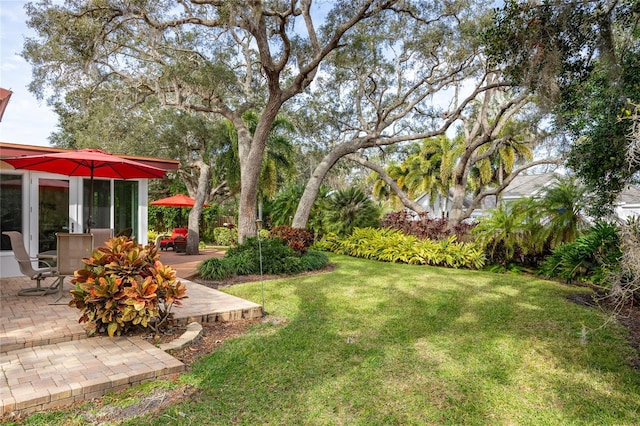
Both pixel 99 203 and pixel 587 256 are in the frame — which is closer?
pixel 587 256

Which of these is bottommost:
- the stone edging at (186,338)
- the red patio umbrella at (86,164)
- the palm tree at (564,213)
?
the stone edging at (186,338)

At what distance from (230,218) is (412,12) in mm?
12926

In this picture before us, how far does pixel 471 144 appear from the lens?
12125 mm

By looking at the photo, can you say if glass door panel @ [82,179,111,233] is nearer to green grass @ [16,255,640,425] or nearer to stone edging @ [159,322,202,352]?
green grass @ [16,255,640,425]

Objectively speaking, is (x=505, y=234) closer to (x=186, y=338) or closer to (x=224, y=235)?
(x=186, y=338)

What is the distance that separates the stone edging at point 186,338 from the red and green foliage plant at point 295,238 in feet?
17.3

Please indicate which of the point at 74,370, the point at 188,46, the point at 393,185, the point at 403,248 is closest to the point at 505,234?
the point at 403,248

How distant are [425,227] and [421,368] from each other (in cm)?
923

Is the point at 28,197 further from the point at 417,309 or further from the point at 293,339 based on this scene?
the point at 417,309

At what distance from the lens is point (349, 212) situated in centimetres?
1402

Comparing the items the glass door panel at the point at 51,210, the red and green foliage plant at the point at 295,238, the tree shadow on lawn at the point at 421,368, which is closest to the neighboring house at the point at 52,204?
the glass door panel at the point at 51,210

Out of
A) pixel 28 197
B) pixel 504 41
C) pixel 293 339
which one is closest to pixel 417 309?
pixel 293 339

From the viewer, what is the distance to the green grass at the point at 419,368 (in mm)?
3045

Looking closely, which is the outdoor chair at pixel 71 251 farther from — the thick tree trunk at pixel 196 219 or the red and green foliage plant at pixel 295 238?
the thick tree trunk at pixel 196 219
